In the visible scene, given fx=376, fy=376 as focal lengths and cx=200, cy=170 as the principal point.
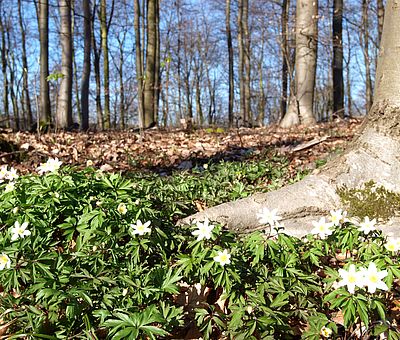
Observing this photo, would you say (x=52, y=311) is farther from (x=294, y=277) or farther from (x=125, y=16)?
(x=125, y=16)

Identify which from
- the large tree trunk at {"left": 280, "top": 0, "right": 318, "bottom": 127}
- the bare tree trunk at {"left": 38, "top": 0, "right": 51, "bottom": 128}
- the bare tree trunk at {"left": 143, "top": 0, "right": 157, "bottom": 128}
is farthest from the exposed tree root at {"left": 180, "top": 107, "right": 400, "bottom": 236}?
the bare tree trunk at {"left": 143, "top": 0, "right": 157, "bottom": 128}

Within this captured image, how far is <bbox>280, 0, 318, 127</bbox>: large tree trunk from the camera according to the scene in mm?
8367

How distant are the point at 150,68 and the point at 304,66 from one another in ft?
17.6

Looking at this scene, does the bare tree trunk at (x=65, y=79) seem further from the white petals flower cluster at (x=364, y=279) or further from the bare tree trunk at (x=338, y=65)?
the white petals flower cluster at (x=364, y=279)

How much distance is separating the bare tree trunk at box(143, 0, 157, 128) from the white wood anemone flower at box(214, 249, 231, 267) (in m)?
9.66

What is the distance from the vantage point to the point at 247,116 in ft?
56.5

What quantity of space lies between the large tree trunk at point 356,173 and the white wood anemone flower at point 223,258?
2.52 ft

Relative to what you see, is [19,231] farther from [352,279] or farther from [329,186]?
[329,186]

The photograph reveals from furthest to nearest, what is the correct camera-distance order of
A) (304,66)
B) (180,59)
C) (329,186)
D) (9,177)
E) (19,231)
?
(180,59)
(304,66)
(329,186)
(9,177)
(19,231)

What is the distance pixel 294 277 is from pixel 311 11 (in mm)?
7825

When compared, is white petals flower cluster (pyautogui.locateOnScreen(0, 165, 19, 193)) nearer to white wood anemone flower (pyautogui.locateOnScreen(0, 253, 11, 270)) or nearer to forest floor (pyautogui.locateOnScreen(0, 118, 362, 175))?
white wood anemone flower (pyautogui.locateOnScreen(0, 253, 11, 270))

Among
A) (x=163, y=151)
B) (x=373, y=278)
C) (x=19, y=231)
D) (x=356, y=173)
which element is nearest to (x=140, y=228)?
(x=19, y=231)

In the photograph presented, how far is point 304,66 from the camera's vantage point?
341 inches

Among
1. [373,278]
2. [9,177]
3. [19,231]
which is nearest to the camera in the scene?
[373,278]
